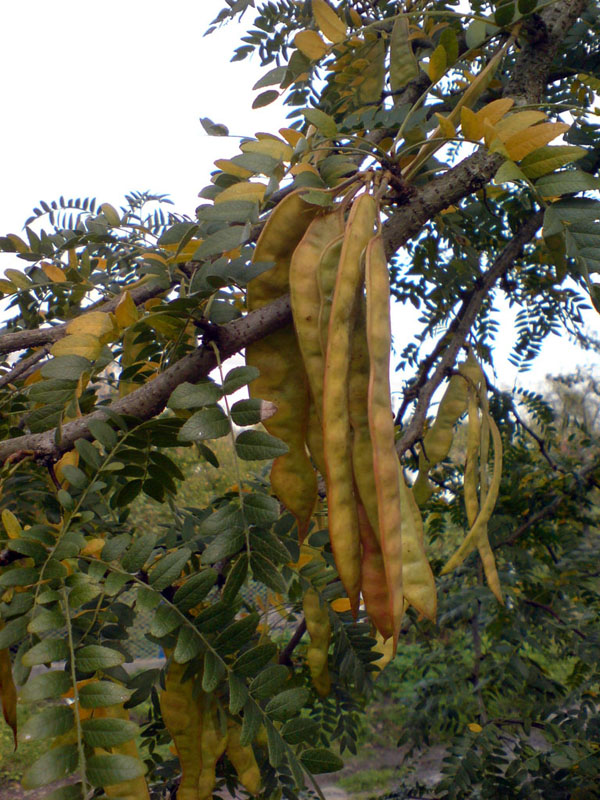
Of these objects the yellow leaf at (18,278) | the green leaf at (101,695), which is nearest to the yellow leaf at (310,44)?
the yellow leaf at (18,278)

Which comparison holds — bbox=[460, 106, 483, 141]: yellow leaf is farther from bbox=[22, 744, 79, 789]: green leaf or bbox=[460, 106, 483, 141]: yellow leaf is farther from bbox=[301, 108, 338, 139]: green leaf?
bbox=[22, 744, 79, 789]: green leaf

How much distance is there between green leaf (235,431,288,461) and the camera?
0.71m

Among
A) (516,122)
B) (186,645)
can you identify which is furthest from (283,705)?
(516,122)

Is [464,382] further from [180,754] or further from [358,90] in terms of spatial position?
[180,754]

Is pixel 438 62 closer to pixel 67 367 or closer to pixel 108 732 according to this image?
pixel 67 367

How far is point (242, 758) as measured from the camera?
950 millimetres

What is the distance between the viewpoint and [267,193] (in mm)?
773

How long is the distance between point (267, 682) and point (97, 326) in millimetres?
488

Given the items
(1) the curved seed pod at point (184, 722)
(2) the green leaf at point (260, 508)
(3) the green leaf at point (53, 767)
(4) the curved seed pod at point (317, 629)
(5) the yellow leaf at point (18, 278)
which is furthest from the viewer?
(5) the yellow leaf at point (18, 278)

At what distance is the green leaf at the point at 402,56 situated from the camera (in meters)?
1.24

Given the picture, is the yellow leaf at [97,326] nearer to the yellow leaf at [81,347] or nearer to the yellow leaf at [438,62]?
the yellow leaf at [81,347]

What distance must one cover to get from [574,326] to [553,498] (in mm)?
555

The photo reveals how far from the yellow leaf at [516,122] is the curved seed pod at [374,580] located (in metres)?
0.47

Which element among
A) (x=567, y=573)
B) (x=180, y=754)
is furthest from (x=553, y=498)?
(x=180, y=754)
